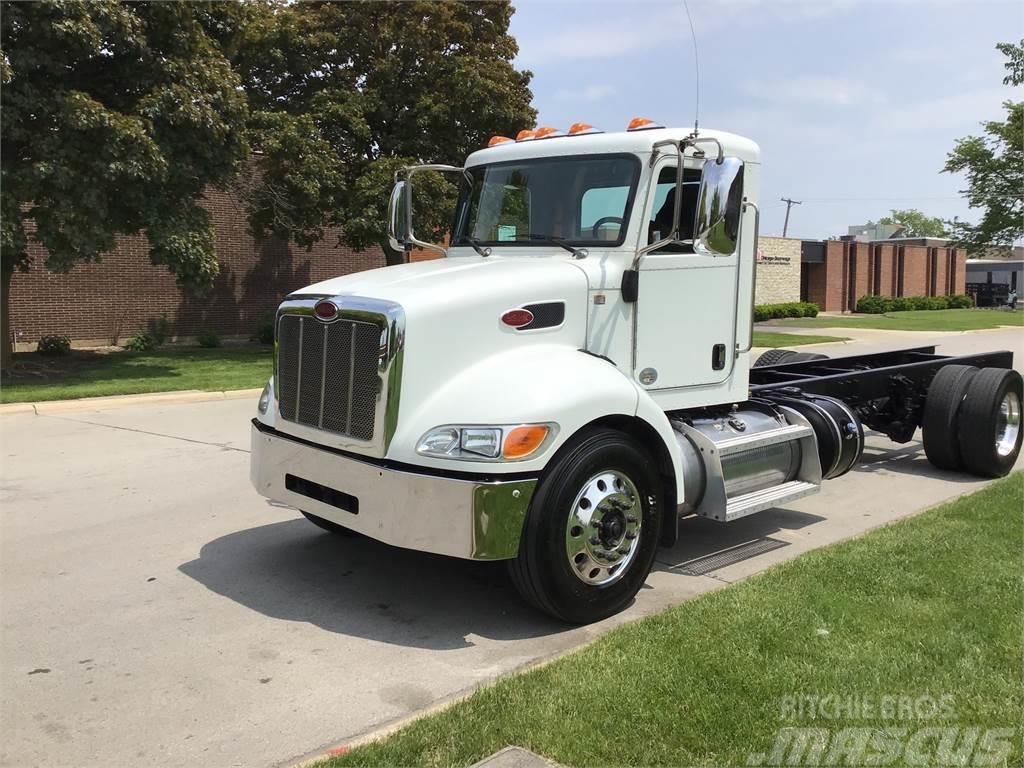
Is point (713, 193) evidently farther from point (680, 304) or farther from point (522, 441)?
point (522, 441)

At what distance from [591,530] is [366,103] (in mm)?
18341

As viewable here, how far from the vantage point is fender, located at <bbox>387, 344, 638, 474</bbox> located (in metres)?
4.26

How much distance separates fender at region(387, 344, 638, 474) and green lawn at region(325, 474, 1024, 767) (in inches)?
39.3

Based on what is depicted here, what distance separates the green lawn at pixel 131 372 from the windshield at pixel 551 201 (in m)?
9.40

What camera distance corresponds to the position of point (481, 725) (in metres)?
3.38

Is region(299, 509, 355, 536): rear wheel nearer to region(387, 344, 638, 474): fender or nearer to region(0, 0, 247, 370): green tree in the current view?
region(387, 344, 638, 474): fender

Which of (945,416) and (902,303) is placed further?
(902,303)

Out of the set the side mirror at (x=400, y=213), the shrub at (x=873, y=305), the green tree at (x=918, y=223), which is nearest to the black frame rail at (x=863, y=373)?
the side mirror at (x=400, y=213)

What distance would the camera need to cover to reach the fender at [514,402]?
14.0ft

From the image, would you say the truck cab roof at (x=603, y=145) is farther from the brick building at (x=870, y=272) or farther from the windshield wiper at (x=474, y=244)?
the brick building at (x=870, y=272)

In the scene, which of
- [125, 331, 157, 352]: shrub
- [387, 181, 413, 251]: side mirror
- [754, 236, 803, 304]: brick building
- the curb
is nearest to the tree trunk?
the curb

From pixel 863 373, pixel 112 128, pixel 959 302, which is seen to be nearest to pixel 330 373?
pixel 863 373

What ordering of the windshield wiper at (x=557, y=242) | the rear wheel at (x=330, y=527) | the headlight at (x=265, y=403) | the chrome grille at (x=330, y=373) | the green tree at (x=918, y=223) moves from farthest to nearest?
1. the green tree at (x=918, y=223)
2. the rear wheel at (x=330, y=527)
3. the headlight at (x=265, y=403)
4. the windshield wiper at (x=557, y=242)
5. the chrome grille at (x=330, y=373)

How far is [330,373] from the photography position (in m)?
4.68
